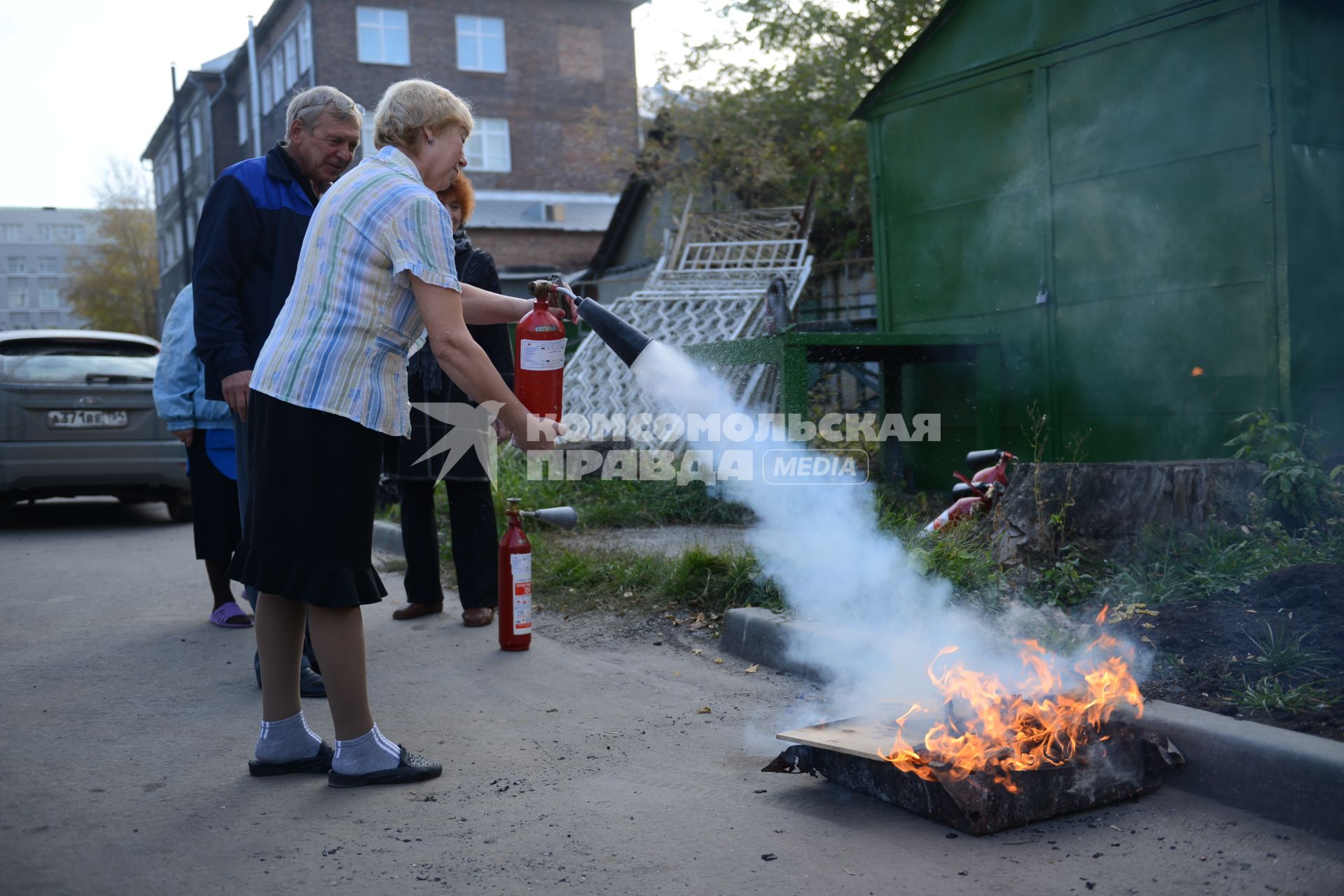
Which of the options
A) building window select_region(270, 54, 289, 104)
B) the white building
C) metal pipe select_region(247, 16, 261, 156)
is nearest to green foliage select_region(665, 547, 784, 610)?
building window select_region(270, 54, 289, 104)

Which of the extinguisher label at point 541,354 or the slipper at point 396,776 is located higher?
the extinguisher label at point 541,354

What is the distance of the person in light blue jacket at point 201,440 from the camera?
17.9 ft

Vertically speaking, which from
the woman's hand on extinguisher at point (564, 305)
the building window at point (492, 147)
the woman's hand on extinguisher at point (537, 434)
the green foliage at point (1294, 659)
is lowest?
the green foliage at point (1294, 659)

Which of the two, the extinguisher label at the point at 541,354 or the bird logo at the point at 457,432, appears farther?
the bird logo at the point at 457,432

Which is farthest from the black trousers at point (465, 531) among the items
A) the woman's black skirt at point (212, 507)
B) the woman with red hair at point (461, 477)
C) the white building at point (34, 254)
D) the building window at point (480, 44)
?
the white building at point (34, 254)

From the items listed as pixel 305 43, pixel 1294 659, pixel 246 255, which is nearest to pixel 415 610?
pixel 246 255

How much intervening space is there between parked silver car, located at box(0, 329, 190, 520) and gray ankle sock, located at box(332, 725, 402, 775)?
24.4 feet

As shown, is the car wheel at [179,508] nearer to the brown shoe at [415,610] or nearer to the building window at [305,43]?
the brown shoe at [415,610]

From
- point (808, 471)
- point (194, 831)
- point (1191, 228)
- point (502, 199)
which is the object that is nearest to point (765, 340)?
point (808, 471)

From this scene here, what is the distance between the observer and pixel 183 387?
18.1ft

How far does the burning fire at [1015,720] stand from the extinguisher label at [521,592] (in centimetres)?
206

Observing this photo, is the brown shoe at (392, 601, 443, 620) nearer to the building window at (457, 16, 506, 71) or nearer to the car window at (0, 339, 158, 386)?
the car window at (0, 339, 158, 386)

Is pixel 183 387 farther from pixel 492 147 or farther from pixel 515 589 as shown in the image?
pixel 492 147

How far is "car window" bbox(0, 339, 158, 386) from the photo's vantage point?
30.9ft
